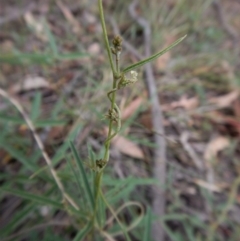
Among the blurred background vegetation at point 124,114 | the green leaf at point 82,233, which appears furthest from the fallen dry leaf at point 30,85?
the green leaf at point 82,233

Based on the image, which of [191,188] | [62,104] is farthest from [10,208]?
[191,188]

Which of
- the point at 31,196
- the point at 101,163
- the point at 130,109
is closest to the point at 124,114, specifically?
the point at 130,109

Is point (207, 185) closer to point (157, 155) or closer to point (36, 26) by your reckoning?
point (157, 155)

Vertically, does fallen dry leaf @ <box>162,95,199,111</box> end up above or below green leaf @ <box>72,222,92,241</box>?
above

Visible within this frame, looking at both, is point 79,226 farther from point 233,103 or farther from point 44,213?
point 233,103

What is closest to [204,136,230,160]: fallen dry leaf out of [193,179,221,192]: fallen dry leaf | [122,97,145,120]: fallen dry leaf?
[193,179,221,192]: fallen dry leaf

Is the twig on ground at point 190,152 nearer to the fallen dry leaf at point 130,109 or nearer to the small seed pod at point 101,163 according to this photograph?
the fallen dry leaf at point 130,109

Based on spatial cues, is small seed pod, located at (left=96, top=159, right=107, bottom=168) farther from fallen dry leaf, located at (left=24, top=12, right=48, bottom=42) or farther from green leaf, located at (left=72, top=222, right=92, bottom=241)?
fallen dry leaf, located at (left=24, top=12, right=48, bottom=42)

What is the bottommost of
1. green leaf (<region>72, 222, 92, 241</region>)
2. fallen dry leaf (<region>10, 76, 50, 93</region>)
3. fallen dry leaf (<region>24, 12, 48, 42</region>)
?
green leaf (<region>72, 222, 92, 241</region>)
